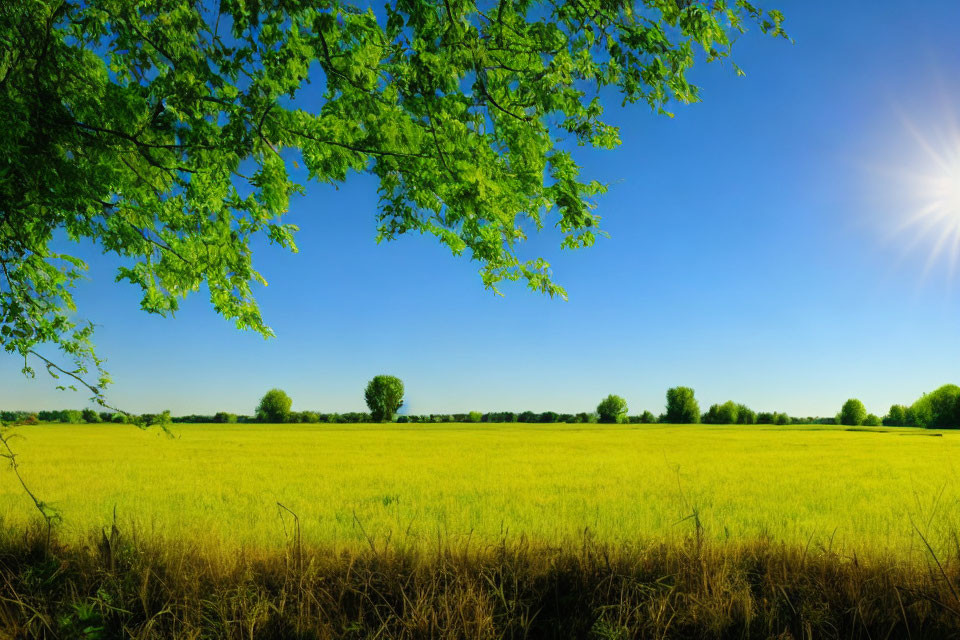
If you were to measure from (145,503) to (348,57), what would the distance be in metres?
10.6

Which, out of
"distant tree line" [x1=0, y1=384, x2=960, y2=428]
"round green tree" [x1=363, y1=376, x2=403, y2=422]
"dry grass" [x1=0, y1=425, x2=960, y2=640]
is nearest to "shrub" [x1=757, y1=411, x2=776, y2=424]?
"distant tree line" [x1=0, y1=384, x2=960, y2=428]

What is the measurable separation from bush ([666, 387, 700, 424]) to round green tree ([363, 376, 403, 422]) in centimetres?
5714

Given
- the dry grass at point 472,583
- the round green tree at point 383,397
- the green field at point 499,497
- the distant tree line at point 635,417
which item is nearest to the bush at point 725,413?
the distant tree line at point 635,417

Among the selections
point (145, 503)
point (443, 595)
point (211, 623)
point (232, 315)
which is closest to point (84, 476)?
point (145, 503)

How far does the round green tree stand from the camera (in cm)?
10438

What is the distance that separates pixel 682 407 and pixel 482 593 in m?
110

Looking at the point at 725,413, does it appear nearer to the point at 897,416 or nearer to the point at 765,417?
the point at 765,417

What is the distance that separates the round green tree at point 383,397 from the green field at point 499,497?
8248 centimetres

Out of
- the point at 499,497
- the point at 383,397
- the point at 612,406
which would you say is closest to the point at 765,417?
the point at 612,406

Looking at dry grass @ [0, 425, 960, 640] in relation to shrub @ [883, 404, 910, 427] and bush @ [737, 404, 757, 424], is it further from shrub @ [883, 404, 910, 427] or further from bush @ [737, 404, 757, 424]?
shrub @ [883, 404, 910, 427]

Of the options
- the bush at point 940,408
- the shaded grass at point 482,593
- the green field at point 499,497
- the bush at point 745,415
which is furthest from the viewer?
the bush at point 745,415

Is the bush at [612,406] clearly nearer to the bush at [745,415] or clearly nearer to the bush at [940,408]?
the bush at [745,415]

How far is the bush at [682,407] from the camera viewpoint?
104062mm

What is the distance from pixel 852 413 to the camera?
343 ft
